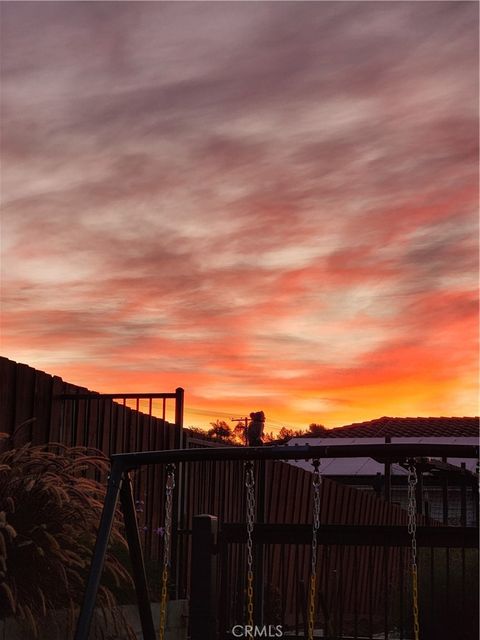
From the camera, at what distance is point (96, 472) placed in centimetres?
1066

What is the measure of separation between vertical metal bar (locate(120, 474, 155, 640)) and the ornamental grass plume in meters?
0.81

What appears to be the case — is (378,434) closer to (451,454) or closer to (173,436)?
(173,436)

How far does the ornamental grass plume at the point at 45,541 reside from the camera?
22.5ft

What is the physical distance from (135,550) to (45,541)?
1241 mm

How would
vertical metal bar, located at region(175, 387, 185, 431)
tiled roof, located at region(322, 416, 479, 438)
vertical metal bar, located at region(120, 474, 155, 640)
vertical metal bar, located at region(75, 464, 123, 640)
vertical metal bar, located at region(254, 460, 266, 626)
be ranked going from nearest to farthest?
vertical metal bar, located at region(75, 464, 123, 640)
vertical metal bar, located at region(120, 474, 155, 640)
vertical metal bar, located at region(254, 460, 266, 626)
vertical metal bar, located at region(175, 387, 185, 431)
tiled roof, located at region(322, 416, 479, 438)

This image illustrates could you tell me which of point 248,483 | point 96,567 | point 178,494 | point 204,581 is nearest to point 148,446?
point 178,494

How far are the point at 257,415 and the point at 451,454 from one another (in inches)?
218

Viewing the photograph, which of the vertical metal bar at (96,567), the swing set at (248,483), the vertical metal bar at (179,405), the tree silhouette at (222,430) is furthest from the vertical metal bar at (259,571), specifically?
the tree silhouette at (222,430)

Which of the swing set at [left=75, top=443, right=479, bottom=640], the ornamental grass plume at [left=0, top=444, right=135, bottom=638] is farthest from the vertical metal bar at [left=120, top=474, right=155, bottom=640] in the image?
the ornamental grass plume at [left=0, top=444, right=135, bottom=638]

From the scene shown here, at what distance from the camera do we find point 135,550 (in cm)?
610

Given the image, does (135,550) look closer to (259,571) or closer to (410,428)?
(259,571)

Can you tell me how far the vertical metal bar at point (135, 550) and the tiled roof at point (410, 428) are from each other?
102 feet

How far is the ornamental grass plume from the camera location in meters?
6.85

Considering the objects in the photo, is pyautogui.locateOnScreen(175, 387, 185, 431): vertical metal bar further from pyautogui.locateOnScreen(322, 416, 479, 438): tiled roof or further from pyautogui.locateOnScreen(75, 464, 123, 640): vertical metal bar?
pyautogui.locateOnScreen(322, 416, 479, 438): tiled roof
